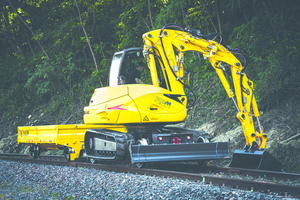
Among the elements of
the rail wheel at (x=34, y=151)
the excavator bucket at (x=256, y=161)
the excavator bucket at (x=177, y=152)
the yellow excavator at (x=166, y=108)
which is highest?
the yellow excavator at (x=166, y=108)

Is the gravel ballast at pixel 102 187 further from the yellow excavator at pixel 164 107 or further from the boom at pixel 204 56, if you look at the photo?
the boom at pixel 204 56

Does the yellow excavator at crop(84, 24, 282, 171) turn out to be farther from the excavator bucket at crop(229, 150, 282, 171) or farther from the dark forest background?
the dark forest background

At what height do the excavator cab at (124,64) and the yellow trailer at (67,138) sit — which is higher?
the excavator cab at (124,64)

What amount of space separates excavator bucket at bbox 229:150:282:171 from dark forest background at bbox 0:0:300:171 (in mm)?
2179

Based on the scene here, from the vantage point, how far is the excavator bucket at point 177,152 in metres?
6.73

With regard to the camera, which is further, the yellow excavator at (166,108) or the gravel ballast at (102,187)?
the yellow excavator at (166,108)

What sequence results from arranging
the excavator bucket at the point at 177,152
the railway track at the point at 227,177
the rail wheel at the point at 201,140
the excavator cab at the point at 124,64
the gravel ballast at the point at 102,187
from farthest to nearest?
the excavator cab at the point at 124,64, the rail wheel at the point at 201,140, the excavator bucket at the point at 177,152, the railway track at the point at 227,177, the gravel ballast at the point at 102,187

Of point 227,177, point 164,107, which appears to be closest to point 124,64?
point 164,107

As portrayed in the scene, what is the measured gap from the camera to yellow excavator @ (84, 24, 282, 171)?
6785mm

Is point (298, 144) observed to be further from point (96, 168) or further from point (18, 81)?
point (18, 81)

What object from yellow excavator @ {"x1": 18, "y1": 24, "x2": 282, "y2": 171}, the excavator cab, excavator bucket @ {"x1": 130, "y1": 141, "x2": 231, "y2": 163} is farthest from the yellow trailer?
excavator bucket @ {"x1": 130, "y1": 141, "x2": 231, "y2": 163}

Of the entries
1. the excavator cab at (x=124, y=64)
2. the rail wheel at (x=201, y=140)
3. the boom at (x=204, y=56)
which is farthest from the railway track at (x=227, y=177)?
the excavator cab at (x=124, y=64)

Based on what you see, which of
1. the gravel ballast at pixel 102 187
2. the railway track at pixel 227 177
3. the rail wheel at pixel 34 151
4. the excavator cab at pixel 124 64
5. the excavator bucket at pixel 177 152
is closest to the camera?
the gravel ballast at pixel 102 187

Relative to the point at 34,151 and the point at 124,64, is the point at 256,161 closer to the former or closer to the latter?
the point at 124,64
